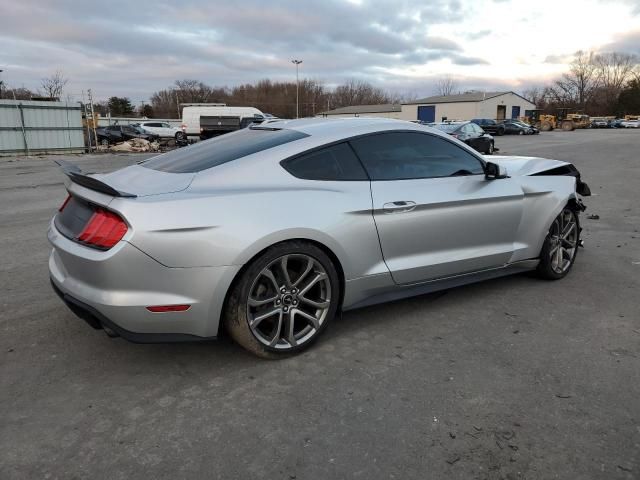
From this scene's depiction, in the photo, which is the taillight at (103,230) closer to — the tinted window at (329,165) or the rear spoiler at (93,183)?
the rear spoiler at (93,183)

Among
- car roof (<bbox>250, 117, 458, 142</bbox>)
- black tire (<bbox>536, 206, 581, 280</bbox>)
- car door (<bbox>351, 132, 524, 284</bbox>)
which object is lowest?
black tire (<bbox>536, 206, 581, 280</bbox>)

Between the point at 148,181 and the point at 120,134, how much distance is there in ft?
110

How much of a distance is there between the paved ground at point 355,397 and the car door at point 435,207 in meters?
0.45

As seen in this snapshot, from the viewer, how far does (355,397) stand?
2.79 meters

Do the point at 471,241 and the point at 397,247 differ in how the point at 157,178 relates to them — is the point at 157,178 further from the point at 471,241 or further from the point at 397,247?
the point at 471,241

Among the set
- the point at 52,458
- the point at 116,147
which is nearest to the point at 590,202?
the point at 52,458

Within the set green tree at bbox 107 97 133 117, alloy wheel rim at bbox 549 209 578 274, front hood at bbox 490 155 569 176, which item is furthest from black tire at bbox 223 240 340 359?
green tree at bbox 107 97 133 117

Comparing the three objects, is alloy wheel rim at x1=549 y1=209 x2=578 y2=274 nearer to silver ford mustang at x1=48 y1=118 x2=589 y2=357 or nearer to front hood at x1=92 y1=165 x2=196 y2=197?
silver ford mustang at x1=48 y1=118 x2=589 y2=357

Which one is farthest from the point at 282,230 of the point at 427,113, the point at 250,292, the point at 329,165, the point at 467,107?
the point at 427,113

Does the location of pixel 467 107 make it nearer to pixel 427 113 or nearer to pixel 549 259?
pixel 427 113

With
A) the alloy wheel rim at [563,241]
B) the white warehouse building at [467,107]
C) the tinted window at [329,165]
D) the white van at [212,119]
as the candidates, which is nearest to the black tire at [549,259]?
the alloy wheel rim at [563,241]

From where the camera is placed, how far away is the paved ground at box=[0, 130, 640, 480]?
89.8 inches

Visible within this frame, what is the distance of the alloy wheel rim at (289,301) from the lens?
3.06 m

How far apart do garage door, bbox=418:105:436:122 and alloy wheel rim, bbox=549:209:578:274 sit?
77.4m
